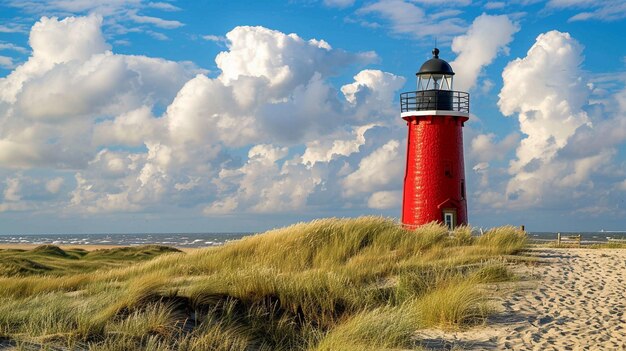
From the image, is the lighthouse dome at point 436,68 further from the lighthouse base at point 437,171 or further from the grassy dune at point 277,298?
the grassy dune at point 277,298

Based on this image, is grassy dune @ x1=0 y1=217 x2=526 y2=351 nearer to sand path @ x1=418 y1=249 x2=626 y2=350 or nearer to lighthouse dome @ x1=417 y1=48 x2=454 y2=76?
sand path @ x1=418 y1=249 x2=626 y2=350

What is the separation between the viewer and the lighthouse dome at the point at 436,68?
2161cm

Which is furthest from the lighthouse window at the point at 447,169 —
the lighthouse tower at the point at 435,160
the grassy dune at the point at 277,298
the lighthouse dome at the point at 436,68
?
the grassy dune at the point at 277,298

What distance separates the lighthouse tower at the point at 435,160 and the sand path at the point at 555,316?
6.74 meters

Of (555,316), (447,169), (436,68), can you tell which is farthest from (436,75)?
(555,316)

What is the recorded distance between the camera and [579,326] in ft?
30.1

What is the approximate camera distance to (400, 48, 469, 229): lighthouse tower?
20.6 meters

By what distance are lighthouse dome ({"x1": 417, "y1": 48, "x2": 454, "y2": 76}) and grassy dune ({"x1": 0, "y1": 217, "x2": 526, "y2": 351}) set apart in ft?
25.5

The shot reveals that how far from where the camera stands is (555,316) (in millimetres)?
9586

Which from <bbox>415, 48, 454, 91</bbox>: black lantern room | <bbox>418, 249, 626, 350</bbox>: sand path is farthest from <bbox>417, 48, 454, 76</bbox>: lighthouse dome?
<bbox>418, 249, 626, 350</bbox>: sand path

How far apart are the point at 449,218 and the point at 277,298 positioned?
38.9 feet

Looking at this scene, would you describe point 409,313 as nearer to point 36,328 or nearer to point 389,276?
point 389,276

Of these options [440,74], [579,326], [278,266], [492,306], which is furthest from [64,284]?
[440,74]

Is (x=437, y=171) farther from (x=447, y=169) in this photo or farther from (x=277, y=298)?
(x=277, y=298)
